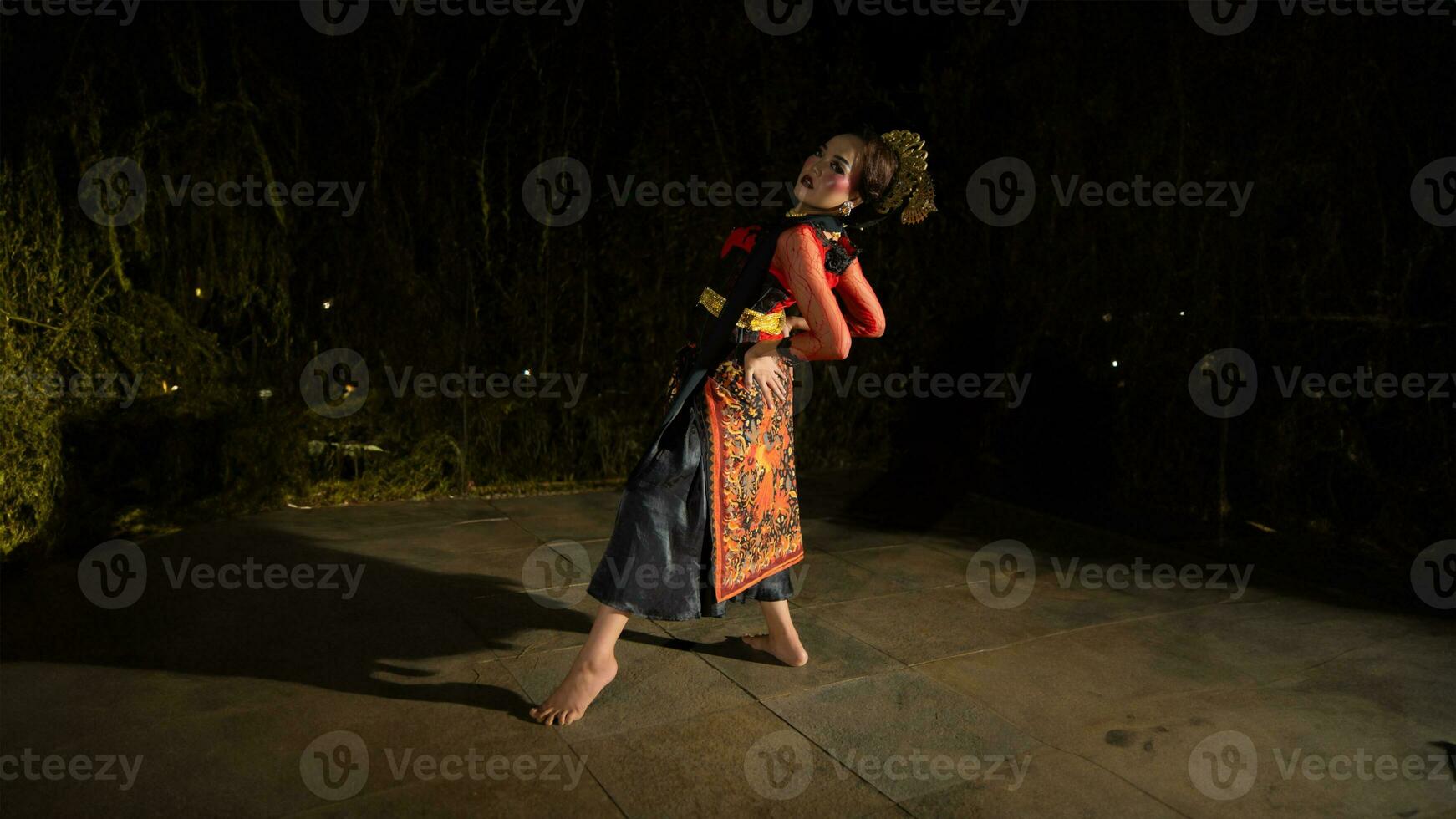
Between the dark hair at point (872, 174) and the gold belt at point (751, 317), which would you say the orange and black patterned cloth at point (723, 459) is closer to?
the gold belt at point (751, 317)

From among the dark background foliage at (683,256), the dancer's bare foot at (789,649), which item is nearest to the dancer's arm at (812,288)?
the dancer's bare foot at (789,649)

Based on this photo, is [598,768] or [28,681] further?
[28,681]

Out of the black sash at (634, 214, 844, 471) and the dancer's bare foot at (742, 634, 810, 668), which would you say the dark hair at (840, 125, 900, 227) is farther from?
the dancer's bare foot at (742, 634, 810, 668)

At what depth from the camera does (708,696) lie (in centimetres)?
309

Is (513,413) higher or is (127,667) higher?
(513,413)

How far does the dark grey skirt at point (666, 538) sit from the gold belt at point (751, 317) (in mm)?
265

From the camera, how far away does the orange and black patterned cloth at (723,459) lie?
9.37 feet

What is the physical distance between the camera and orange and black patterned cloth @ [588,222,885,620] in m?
2.86

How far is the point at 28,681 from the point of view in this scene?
10.0 feet

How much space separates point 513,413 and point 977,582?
2725mm

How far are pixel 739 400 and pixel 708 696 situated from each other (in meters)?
0.88

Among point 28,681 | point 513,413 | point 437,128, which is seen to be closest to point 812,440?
point 513,413

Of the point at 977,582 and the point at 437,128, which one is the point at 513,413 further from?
the point at 977,582

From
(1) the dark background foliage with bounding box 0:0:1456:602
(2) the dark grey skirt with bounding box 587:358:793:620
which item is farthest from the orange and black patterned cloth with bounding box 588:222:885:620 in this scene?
(1) the dark background foliage with bounding box 0:0:1456:602
